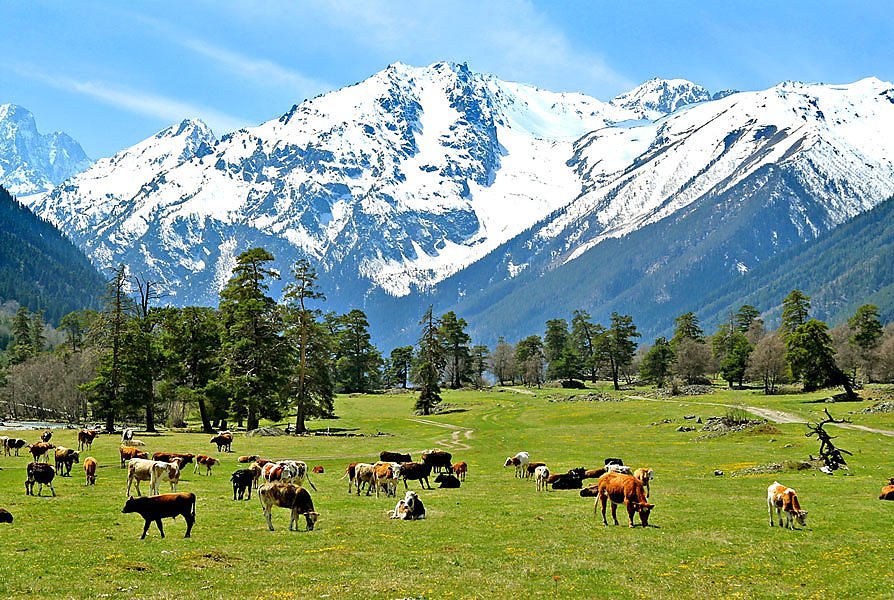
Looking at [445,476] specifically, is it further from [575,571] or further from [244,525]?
[575,571]

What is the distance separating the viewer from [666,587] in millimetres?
18312

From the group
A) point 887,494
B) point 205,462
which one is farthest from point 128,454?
point 887,494

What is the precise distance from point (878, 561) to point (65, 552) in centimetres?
2272

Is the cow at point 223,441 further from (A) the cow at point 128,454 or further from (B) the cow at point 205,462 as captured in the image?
(A) the cow at point 128,454

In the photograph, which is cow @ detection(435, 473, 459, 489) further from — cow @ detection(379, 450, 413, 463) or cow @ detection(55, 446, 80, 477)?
cow @ detection(55, 446, 80, 477)

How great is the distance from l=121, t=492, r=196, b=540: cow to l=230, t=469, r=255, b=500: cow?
9.60 m

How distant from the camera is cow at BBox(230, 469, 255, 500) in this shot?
33.6m

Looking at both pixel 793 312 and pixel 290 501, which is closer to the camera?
pixel 290 501

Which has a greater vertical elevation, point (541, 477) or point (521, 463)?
A: point (541, 477)

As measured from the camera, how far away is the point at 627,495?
26688mm

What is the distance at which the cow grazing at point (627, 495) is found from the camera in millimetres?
26328

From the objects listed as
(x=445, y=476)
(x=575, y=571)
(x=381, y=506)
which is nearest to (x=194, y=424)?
(x=445, y=476)

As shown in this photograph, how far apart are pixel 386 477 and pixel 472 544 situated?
1219 centimetres

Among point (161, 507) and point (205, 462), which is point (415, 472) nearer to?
point (205, 462)
